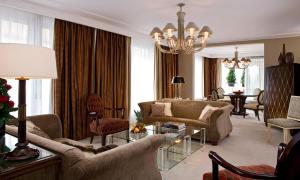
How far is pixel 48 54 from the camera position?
4.45 ft

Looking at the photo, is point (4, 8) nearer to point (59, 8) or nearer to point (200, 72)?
point (59, 8)

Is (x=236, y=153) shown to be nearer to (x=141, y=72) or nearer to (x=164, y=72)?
(x=141, y=72)

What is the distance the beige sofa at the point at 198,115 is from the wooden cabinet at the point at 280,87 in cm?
146

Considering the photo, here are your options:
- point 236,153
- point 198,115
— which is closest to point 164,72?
point 198,115

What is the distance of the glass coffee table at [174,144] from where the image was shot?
2928 mm

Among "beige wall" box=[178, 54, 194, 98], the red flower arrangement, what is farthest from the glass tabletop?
"beige wall" box=[178, 54, 194, 98]

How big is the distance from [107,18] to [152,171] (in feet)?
10.8

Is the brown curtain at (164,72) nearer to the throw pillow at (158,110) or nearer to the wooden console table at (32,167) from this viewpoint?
the throw pillow at (158,110)

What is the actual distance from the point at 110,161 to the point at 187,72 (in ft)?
19.8

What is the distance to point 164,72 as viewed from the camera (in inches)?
262

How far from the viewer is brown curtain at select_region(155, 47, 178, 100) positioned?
6.40 meters

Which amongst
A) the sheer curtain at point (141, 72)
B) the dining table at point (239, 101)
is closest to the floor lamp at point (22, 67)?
the sheer curtain at point (141, 72)

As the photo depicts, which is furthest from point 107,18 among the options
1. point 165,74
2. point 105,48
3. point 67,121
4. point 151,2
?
point 165,74

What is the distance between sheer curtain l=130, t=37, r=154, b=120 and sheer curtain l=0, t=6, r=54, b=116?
7.28 feet
